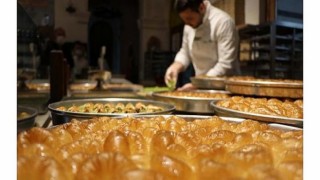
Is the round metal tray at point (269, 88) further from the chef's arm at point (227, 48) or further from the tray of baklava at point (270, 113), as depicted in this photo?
the chef's arm at point (227, 48)

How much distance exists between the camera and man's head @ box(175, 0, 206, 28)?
3.21m

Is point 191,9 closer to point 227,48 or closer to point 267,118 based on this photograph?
point 227,48

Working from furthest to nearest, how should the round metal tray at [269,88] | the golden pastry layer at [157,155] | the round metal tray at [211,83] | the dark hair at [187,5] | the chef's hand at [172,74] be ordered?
the chef's hand at [172,74] → the dark hair at [187,5] → the round metal tray at [211,83] → the round metal tray at [269,88] → the golden pastry layer at [157,155]

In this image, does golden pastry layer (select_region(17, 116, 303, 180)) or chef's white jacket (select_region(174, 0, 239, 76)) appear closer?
golden pastry layer (select_region(17, 116, 303, 180))

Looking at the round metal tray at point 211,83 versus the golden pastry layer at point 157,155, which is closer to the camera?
the golden pastry layer at point 157,155

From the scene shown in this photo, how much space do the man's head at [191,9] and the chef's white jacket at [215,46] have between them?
58 millimetres

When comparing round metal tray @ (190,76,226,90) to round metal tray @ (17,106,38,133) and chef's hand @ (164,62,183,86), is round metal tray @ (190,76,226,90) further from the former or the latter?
round metal tray @ (17,106,38,133)

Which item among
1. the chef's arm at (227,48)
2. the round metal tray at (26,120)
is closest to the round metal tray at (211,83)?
the chef's arm at (227,48)

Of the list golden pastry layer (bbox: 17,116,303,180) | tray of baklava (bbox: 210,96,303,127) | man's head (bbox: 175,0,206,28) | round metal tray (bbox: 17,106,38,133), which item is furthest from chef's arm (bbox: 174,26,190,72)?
round metal tray (bbox: 17,106,38,133)

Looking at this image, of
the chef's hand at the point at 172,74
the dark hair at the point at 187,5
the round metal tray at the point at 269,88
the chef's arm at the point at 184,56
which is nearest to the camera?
the round metal tray at the point at 269,88

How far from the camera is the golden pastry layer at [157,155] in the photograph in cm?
49
